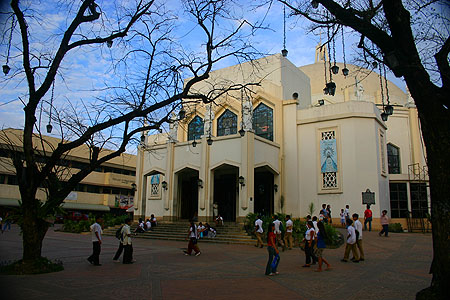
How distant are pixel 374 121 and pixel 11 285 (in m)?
21.8

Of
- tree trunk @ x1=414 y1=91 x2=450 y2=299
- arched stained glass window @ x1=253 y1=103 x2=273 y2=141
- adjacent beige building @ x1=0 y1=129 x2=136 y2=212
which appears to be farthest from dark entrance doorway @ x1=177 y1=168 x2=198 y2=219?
tree trunk @ x1=414 y1=91 x2=450 y2=299

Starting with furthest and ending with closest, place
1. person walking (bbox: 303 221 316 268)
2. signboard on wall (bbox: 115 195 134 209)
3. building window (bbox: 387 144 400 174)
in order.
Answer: signboard on wall (bbox: 115 195 134 209) < building window (bbox: 387 144 400 174) < person walking (bbox: 303 221 316 268)

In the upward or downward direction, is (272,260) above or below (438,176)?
below

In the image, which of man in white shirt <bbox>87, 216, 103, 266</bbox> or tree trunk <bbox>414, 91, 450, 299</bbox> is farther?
man in white shirt <bbox>87, 216, 103, 266</bbox>

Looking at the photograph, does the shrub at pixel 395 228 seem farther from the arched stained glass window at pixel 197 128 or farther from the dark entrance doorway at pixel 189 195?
the arched stained glass window at pixel 197 128

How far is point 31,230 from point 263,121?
19.3 m

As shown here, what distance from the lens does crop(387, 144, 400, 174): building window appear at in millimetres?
29781

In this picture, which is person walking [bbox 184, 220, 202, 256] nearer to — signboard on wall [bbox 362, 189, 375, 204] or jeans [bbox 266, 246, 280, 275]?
jeans [bbox 266, 246, 280, 275]

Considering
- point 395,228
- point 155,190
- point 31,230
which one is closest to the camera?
point 31,230

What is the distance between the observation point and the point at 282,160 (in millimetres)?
25281

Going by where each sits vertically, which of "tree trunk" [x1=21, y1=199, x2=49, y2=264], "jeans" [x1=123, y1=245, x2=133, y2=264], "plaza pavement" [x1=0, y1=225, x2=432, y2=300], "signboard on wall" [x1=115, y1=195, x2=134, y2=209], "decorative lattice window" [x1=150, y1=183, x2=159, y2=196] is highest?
"decorative lattice window" [x1=150, y1=183, x2=159, y2=196]

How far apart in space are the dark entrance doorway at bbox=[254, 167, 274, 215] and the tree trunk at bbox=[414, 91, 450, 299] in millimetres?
19702

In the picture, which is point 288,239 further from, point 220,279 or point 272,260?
point 220,279

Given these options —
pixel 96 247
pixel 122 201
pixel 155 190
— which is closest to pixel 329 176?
pixel 155 190
